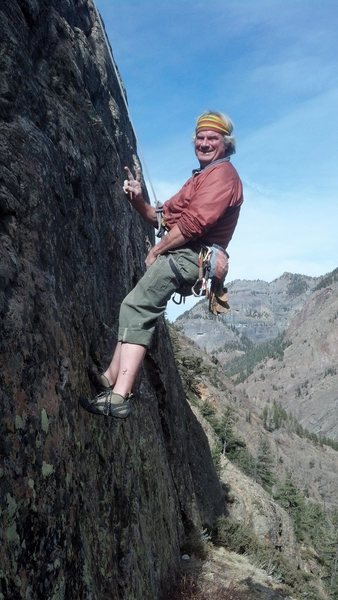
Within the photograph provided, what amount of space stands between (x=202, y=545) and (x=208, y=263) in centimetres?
Answer: 916

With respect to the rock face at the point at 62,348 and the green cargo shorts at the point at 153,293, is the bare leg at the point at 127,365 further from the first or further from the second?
the rock face at the point at 62,348

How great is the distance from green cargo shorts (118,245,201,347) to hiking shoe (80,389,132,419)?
65 centimetres

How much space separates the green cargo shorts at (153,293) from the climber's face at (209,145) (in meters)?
1.09

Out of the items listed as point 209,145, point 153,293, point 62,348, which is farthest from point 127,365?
point 209,145

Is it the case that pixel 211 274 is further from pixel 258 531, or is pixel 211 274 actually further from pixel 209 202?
pixel 258 531

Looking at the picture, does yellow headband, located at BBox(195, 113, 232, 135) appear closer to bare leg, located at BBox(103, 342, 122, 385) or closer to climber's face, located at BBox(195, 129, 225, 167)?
climber's face, located at BBox(195, 129, 225, 167)

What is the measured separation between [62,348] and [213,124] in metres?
3.15

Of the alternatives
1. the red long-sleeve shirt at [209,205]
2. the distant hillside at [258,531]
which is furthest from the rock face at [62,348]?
the distant hillside at [258,531]

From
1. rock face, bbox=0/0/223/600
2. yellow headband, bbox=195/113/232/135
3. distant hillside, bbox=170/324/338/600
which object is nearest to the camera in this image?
rock face, bbox=0/0/223/600

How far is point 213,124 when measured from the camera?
5.84 metres

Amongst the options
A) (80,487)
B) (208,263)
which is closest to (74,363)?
(80,487)

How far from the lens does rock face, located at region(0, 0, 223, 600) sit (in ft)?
13.9

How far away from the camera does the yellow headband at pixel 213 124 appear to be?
230 inches

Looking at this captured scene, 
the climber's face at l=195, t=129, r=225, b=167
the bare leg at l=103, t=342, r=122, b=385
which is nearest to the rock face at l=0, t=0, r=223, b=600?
the bare leg at l=103, t=342, r=122, b=385
